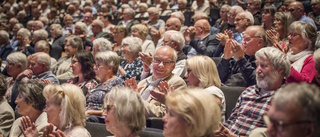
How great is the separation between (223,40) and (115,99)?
2062 millimetres

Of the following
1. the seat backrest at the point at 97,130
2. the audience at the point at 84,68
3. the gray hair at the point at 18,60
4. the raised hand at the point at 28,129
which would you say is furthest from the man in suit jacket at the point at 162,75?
the gray hair at the point at 18,60

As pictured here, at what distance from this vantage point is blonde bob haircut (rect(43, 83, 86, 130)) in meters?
2.28

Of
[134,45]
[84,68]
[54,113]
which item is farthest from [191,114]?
[134,45]

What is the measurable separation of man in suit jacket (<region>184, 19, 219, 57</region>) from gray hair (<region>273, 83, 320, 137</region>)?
2.88 meters

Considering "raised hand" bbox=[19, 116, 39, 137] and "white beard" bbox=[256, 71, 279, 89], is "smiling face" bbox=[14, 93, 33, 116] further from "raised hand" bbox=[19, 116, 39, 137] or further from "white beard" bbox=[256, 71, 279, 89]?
"white beard" bbox=[256, 71, 279, 89]

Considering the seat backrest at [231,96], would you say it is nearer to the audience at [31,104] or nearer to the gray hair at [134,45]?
the audience at [31,104]

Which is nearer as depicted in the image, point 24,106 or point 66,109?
point 66,109

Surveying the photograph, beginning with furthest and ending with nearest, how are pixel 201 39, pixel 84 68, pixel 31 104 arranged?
1. pixel 201 39
2. pixel 84 68
3. pixel 31 104

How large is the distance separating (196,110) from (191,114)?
0.03 metres

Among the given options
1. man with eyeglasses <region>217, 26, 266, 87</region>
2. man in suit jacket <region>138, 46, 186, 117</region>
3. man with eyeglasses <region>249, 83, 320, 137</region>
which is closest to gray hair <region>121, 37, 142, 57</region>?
man in suit jacket <region>138, 46, 186, 117</region>

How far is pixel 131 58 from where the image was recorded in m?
3.99

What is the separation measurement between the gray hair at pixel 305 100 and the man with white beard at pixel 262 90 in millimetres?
955

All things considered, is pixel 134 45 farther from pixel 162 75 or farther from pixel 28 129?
pixel 28 129

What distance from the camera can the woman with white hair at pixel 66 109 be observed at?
2277 mm
